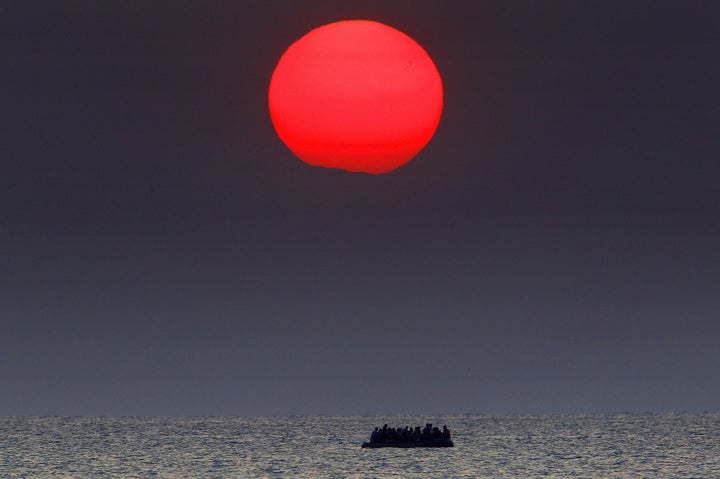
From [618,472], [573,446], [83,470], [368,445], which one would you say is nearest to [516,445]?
[573,446]

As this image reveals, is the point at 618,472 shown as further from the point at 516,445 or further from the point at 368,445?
the point at 516,445

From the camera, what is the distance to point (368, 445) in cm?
16812

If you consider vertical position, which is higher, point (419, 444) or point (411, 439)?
point (411, 439)

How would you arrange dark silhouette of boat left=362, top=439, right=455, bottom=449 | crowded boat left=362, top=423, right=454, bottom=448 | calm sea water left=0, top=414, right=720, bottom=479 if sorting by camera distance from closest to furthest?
calm sea water left=0, top=414, right=720, bottom=479 < dark silhouette of boat left=362, top=439, right=455, bottom=449 < crowded boat left=362, top=423, right=454, bottom=448

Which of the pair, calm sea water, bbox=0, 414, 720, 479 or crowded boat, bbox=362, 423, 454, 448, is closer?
calm sea water, bbox=0, 414, 720, 479

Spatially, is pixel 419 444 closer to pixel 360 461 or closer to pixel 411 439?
pixel 411 439

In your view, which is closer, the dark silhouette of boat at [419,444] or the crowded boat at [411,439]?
the dark silhouette of boat at [419,444]

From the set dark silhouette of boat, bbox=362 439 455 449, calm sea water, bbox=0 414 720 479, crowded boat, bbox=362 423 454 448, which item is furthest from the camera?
crowded boat, bbox=362 423 454 448

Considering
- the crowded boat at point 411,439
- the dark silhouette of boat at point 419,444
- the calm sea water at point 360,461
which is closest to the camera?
the calm sea water at point 360,461

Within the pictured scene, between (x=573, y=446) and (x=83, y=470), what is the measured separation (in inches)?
3154

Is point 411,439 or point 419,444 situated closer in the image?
point 411,439

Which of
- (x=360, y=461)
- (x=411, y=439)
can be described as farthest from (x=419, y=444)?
(x=360, y=461)

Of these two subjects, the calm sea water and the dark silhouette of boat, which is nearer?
the calm sea water

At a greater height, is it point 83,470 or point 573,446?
point 573,446
